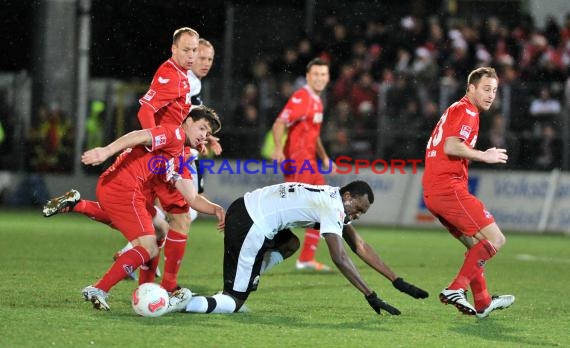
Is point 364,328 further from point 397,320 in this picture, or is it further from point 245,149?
point 245,149

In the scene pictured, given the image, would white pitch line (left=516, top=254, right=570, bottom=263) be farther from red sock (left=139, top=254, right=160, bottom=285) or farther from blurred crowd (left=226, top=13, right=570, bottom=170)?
red sock (left=139, top=254, right=160, bottom=285)

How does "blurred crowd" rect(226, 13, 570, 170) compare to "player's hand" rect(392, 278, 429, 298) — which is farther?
"blurred crowd" rect(226, 13, 570, 170)

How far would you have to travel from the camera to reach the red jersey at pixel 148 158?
8320mm

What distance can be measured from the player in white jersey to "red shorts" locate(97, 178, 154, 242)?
2.19 feet

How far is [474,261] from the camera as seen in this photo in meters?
8.48

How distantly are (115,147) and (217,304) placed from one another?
1.47 meters

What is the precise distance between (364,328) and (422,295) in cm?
53

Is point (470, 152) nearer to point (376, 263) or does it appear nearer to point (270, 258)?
point (376, 263)

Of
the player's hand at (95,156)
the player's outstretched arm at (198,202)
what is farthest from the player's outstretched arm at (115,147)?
the player's outstretched arm at (198,202)

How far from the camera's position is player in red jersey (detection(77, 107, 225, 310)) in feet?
26.3

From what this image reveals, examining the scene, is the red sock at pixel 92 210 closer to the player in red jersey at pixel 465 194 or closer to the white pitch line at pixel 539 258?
the player in red jersey at pixel 465 194

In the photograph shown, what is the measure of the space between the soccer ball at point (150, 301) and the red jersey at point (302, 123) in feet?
16.8

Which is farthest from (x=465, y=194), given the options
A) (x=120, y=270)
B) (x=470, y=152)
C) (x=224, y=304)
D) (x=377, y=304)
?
(x=120, y=270)

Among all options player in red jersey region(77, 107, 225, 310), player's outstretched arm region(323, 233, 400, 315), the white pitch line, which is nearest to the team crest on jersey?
player in red jersey region(77, 107, 225, 310)
